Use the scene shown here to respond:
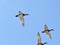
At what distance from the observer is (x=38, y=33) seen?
100812 millimetres

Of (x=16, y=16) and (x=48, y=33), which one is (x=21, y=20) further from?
(x=48, y=33)

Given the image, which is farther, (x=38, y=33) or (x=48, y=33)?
(x=48, y=33)

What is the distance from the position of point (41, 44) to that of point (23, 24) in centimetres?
743

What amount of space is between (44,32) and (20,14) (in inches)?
285

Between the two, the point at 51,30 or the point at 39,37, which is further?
the point at 51,30

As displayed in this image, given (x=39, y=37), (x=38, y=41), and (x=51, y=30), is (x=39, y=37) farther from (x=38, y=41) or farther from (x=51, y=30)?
(x=51, y=30)

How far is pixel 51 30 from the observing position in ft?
359

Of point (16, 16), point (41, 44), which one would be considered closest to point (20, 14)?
point (16, 16)

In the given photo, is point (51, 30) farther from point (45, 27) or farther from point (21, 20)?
point (21, 20)

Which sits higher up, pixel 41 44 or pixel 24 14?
pixel 24 14

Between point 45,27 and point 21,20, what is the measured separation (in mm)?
7641

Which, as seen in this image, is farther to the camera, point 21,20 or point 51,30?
point 51,30

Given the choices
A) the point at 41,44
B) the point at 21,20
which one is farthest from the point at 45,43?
the point at 21,20

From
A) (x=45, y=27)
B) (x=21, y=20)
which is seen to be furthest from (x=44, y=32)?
(x=21, y=20)
